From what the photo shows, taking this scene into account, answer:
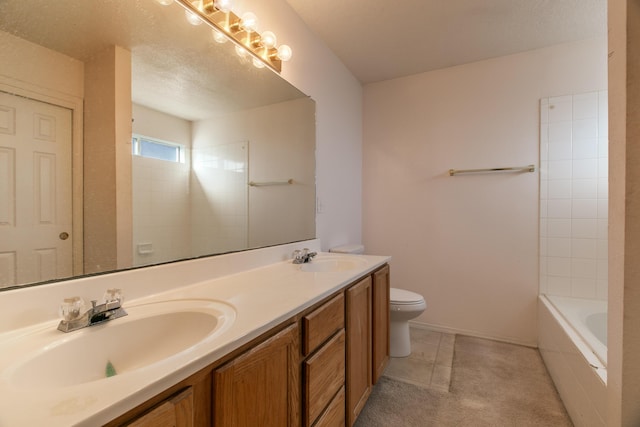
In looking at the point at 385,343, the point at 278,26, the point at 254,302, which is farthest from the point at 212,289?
the point at 278,26

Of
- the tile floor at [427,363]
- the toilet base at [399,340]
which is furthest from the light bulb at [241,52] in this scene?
the tile floor at [427,363]

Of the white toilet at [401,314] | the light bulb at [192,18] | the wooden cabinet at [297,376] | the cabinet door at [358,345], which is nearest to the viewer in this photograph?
the wooden cabinet at [297,376]

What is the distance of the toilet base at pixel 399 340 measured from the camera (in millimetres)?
2123

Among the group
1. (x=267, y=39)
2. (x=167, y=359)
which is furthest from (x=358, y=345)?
(x=267, y=39)

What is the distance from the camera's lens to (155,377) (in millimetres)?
498

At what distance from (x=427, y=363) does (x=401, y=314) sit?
41cm

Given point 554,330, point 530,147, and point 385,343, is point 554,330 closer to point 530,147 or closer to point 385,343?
point 385,343

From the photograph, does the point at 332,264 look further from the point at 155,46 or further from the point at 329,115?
the point at 155,46

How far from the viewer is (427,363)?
80.2 inches

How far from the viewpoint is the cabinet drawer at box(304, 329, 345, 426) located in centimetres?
96

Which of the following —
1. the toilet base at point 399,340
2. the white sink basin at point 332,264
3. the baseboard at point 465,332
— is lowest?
the baseboard at point 465,332

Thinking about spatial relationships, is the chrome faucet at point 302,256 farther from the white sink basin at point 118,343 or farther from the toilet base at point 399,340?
the toilet base at point 399,340

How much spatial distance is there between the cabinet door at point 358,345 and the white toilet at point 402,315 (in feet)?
1.86

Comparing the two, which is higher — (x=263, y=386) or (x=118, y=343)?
(x=118, y=343)
